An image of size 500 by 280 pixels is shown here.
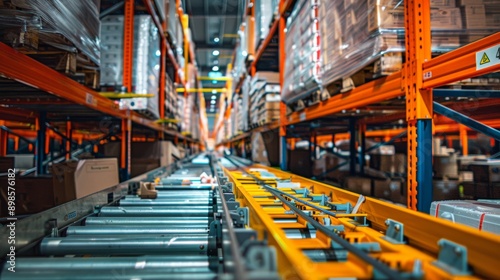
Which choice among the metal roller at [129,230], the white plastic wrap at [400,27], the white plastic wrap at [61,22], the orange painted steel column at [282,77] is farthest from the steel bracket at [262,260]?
the orange painted steel column at [282,77]

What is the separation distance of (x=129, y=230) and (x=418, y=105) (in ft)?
6.42

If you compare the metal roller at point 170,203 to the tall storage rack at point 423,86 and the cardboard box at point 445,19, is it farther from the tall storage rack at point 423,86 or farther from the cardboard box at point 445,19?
the cardboard box at point 445,19

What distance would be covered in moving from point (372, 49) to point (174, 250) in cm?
190

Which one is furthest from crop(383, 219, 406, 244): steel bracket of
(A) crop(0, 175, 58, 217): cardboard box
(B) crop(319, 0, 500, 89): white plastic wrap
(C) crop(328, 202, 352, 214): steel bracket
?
(A) crop(0, 175, 58, 217): cardboard box

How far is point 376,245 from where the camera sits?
1286mm

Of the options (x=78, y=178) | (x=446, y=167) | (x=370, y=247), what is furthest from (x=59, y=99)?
(x=446, y=167)

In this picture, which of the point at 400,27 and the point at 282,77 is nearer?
the point at 400,27

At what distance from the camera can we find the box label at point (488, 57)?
4.86ft

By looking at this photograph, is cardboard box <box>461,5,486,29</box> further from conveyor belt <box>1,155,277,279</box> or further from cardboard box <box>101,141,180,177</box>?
cardboard box <box>101,141,180,177</box>

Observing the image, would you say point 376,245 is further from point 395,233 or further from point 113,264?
point 113,264

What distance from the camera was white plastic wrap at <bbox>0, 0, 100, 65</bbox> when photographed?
1859 millimetres

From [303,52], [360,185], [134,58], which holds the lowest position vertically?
[360,185]

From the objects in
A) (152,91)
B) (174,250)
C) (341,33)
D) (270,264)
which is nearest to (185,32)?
(152,91)

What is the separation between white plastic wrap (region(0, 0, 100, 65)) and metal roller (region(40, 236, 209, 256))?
1298 millimetres
